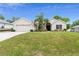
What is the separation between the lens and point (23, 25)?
7.71 m

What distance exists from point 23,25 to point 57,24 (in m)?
0.72

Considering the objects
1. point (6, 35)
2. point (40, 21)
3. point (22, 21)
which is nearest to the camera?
point (40, 21)

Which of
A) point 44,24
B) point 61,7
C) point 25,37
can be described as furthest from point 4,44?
point 61,7

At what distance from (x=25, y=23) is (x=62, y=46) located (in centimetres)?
93

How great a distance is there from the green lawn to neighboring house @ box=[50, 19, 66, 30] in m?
0.16

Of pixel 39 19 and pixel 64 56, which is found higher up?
pixel 39 19

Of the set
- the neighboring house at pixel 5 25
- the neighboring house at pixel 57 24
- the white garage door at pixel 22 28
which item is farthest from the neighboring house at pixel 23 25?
the neighboring house at pixel 57 24

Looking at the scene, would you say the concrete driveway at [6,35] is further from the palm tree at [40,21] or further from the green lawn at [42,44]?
the palm tree at [40,21]

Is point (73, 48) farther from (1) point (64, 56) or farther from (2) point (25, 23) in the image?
(2) point (25, 23)

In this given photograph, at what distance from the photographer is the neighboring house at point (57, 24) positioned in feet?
25.1

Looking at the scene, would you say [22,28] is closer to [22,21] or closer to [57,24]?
[22,21]

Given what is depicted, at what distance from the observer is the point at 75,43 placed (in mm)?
7898

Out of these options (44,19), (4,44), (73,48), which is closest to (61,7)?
(44,19)

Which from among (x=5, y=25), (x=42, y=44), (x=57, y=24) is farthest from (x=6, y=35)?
(x=57, y=24)
